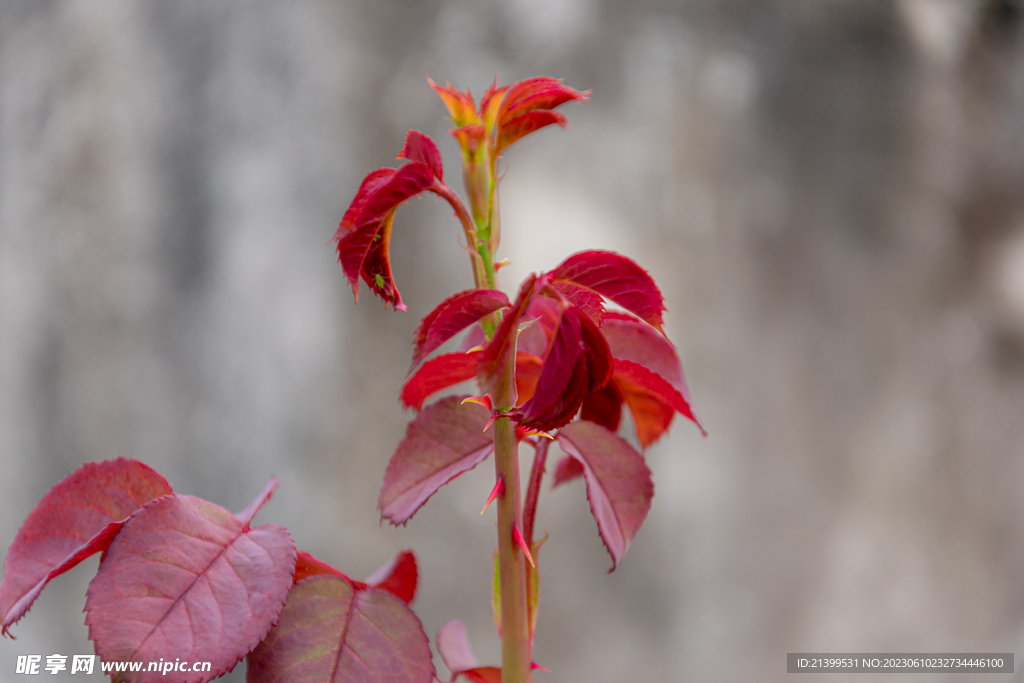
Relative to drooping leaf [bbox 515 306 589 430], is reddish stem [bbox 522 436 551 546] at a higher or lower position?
lower

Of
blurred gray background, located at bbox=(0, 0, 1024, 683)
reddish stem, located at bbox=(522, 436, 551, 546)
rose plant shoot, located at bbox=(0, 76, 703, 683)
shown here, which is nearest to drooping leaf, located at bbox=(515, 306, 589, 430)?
rose plant shoot, located at bbox=(0, 76, 703, 683)

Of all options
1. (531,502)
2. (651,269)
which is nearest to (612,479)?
(531,502)

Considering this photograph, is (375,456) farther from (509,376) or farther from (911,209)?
(911,209)

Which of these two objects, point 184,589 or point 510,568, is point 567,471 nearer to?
point 510,568

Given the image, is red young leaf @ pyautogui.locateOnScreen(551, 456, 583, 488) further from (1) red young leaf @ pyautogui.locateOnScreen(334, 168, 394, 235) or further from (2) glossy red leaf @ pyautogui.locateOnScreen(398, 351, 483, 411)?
(1) red young leaf @ pyautogui.locateOnScreen(334, 168, 394, 235)

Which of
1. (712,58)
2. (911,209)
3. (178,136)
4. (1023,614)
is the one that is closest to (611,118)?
(712,58)

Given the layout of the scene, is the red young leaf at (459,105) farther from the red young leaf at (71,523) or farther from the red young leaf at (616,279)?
the red young leaf at (71,523)
